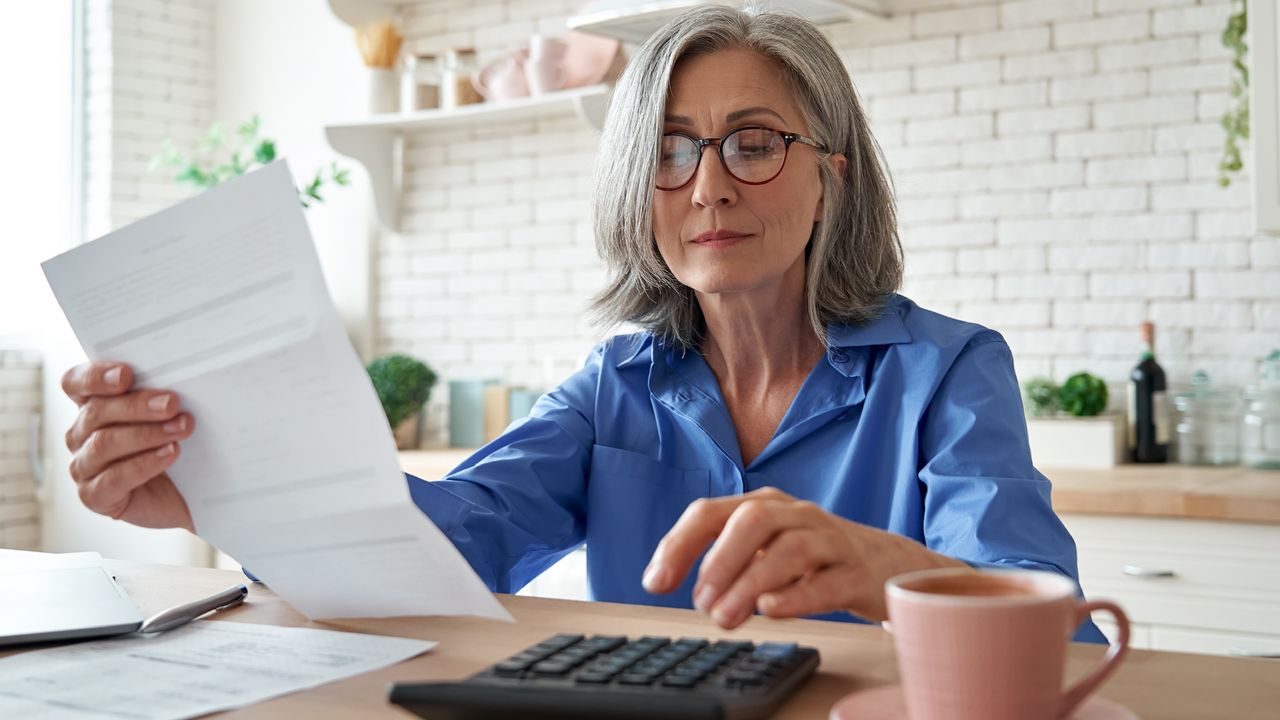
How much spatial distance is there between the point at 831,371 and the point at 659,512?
30 cm

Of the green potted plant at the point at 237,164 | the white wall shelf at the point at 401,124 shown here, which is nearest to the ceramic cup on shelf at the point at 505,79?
the white wall shelf at the point at 401,124

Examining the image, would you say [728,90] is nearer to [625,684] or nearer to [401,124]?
[625,684]

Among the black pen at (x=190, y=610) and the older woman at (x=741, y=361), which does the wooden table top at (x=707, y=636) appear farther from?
the older woman at (x=741, y=361)

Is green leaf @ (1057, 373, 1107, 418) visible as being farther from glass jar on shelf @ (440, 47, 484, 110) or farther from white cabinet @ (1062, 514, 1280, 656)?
glass jar on shelf @ (440, 47, 484, 110)

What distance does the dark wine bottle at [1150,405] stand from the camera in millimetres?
3104

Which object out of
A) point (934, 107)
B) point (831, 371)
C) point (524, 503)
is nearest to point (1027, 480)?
point (831, 371)

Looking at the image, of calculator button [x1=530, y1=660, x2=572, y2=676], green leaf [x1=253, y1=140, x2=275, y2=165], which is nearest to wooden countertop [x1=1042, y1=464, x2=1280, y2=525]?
calculator button [x1=530, y1=660, x2=572, y2=676]

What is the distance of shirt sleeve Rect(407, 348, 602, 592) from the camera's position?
150cm

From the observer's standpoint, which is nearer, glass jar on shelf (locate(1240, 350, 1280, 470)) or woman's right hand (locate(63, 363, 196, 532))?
woman's right hand (locate(63, 363, 196, 532))

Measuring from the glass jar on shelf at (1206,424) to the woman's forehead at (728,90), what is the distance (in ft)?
6.09

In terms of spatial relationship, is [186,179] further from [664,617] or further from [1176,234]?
[664,617]

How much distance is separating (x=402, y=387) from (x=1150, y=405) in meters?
2.24

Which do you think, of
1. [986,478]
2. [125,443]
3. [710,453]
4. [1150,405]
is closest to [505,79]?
[1150,405]

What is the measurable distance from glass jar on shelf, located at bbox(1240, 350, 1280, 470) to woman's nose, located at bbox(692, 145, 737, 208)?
1.98 meters
